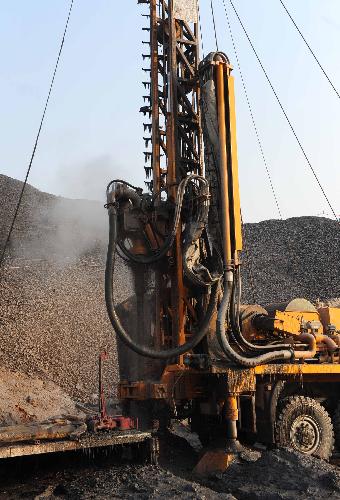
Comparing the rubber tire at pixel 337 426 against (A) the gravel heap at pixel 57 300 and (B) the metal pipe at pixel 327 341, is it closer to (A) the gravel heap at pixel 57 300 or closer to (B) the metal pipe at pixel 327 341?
→ (B) the metal pipe at pixel 327 341

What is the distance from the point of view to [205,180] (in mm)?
8352

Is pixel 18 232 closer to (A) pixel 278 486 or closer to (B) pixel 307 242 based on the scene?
(B) pixel 307 242

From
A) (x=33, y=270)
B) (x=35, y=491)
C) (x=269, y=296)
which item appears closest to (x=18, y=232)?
(x=33, y=270)

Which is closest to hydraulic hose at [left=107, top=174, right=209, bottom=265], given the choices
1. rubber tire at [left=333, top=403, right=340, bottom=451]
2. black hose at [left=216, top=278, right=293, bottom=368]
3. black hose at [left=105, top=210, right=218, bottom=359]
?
black hose at [left=105, top=210, right=218, bottom=359]

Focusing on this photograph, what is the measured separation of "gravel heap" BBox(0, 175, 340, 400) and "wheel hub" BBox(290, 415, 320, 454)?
4.77m

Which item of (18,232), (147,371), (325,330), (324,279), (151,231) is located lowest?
(147,371)

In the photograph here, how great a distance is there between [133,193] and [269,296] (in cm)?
2014

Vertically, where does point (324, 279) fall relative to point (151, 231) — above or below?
above

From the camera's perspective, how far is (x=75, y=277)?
2261cm

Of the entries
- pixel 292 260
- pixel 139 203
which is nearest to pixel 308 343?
pixel 139 203

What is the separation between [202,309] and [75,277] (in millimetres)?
14975

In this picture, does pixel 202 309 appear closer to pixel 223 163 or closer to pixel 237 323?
pixel 237 323

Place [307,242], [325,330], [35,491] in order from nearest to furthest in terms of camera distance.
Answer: [35,491], [325,330], [307,242]

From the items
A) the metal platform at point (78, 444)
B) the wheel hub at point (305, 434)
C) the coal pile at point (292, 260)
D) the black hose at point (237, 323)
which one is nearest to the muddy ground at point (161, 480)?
the metal platform at point (78, 444)
